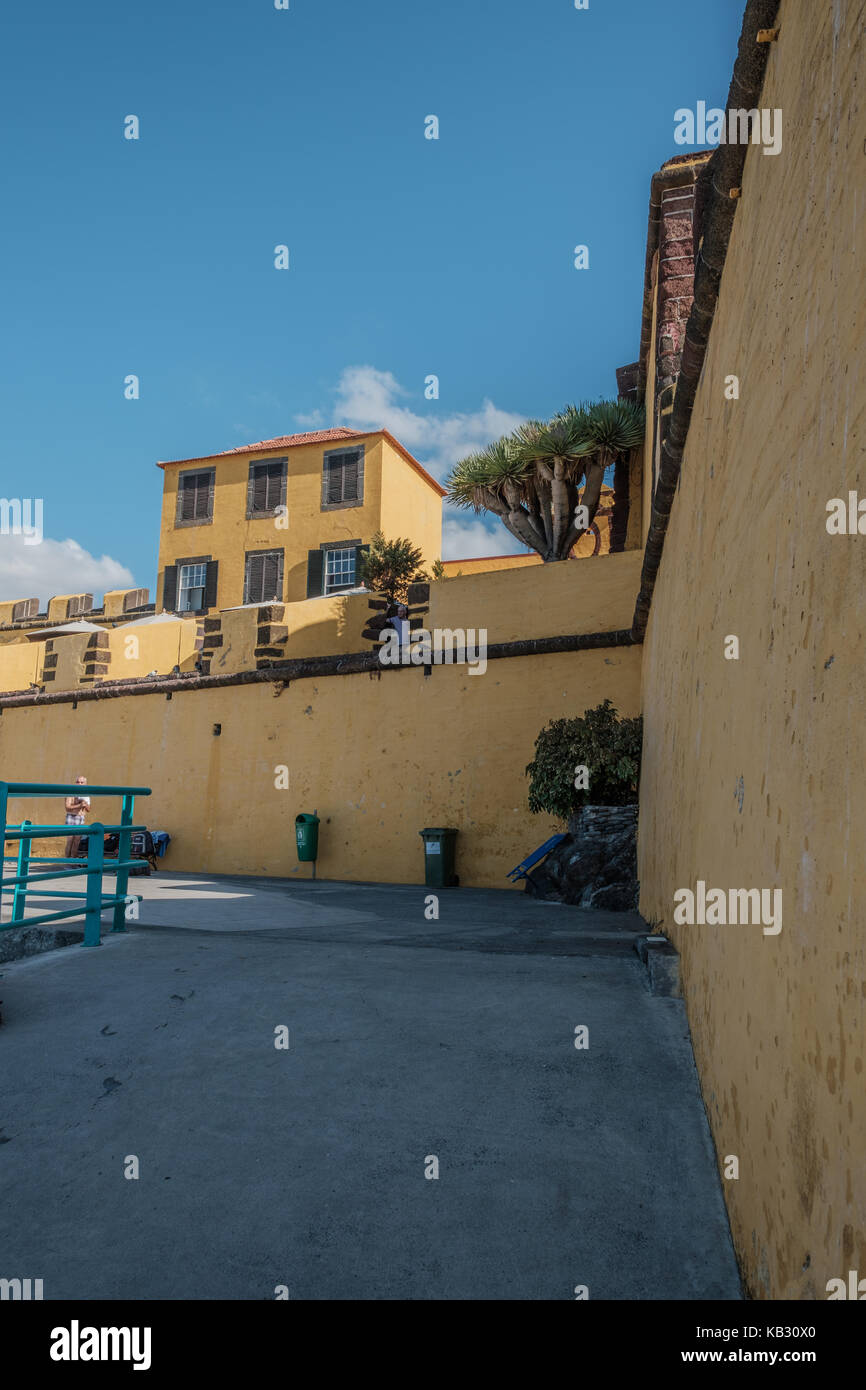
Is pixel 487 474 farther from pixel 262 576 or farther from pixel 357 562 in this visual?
pixel 262 576

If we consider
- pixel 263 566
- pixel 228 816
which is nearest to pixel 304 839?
pixel 228 816

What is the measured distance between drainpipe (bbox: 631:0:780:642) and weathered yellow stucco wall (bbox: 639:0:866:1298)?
0.11m

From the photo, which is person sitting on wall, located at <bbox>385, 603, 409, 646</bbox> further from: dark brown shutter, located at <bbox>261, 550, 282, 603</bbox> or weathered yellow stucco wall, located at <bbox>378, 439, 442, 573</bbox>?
dark brown shutter, located at <bbox>261, 550, 282, 603</bbox>

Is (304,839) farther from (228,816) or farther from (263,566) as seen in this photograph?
(263,566)

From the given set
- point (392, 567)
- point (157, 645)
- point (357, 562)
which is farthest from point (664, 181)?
point (357, 562)

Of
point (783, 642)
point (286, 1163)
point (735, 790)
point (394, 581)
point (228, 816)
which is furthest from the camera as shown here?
point (394, 581)

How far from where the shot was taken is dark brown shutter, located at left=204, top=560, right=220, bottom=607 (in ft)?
87.0

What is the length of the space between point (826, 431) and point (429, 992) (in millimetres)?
3808

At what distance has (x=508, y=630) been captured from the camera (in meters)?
13.1

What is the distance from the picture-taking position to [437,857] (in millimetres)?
12258

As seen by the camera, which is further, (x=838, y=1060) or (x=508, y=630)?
(x=508, y=630)

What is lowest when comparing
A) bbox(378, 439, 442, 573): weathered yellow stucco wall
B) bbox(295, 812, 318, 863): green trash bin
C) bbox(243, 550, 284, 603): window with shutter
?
bbox(295, 812, 318, 863): green trash bin

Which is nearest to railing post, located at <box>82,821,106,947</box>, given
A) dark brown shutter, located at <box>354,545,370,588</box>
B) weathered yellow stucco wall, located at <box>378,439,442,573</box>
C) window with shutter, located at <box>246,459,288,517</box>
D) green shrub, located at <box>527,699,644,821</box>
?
green shrub, located at <box>527,699,644,821</box>

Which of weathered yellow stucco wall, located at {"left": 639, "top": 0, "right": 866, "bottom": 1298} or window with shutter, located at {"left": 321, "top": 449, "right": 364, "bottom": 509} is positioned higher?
window with shutter, located at {"left": 321, "top": 449, "right": 364, "bottom": 509}
